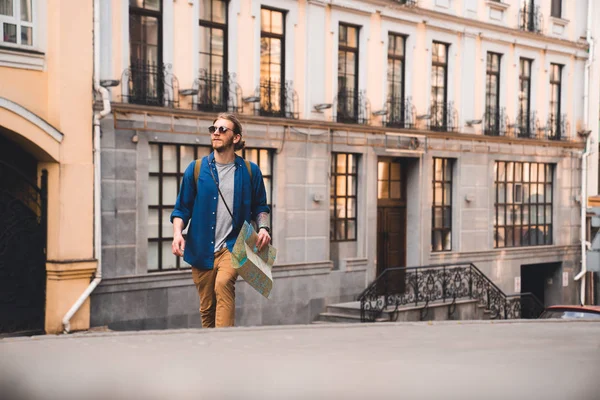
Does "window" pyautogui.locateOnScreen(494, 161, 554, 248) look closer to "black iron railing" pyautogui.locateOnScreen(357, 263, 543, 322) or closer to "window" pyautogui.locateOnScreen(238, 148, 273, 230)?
"black iron railing" pyautogui.locateOnScreen(357, 263, 543, 322)

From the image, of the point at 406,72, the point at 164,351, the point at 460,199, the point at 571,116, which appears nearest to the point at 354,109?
the point at 406,72

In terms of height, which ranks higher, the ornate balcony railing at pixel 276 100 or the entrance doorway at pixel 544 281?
the ornate balcony railing at pixel 276 100

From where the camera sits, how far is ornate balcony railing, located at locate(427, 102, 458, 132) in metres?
23.4

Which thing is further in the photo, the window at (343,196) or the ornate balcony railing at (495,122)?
the ornate balcony railing at (495,122)

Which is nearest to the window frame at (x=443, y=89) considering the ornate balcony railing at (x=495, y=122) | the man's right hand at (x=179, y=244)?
the ornate balcony railing at (x=495, y=122)

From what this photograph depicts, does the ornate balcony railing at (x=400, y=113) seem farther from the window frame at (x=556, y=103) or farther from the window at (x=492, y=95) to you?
the window frame at (x=556, y=103)

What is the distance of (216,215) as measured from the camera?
6.86m

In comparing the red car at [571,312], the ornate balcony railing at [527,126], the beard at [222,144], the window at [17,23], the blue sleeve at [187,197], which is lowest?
the red car at [571,312]

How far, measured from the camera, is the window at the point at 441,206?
23.8 m

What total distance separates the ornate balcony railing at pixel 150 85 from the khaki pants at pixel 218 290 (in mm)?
9956

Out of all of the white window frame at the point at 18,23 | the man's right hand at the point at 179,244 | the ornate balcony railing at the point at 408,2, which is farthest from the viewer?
the ornate balcony railing at the point at 408,2

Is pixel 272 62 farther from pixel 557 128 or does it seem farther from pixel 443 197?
pixel 557 128

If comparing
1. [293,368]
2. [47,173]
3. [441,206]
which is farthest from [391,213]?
[293,368]

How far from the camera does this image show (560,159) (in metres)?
28.1
